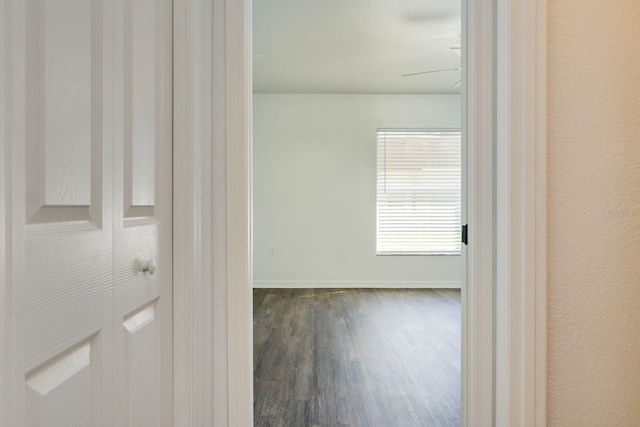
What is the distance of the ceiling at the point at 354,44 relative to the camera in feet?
10.5

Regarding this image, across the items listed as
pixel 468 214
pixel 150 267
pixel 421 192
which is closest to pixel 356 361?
pixel 468 214

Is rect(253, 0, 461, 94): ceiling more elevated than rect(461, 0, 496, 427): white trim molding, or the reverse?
rect(253, 0, 461, 94): ceiling

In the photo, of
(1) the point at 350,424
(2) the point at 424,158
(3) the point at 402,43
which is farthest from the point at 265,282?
(1) the point at 350,424

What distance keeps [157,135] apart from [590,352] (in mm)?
1329

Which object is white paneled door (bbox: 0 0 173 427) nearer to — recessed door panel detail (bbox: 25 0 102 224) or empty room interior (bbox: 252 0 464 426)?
recessed door panel detail (bbox: 25 0 102 224)

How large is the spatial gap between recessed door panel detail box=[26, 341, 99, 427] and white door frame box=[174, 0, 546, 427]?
17.7 inches

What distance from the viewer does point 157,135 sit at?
116 cm

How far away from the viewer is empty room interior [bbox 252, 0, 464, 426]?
3422 millimetres

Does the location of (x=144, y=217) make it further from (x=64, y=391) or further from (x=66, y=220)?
(x=64, y=391)

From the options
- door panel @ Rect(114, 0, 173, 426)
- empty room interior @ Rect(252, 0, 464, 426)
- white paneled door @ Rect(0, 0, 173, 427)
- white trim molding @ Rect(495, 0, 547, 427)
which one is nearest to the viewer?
white paneled door @ Rect(0, 0, 173, 427)

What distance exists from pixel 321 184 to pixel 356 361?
3036 mm

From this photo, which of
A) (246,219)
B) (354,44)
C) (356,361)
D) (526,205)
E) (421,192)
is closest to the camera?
(526,205)

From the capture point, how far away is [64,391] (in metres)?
0.75

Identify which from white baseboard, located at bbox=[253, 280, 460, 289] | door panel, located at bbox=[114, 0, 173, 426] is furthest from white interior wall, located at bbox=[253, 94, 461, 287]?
door panel, located at bbox=[114, 0, 173, 426]
